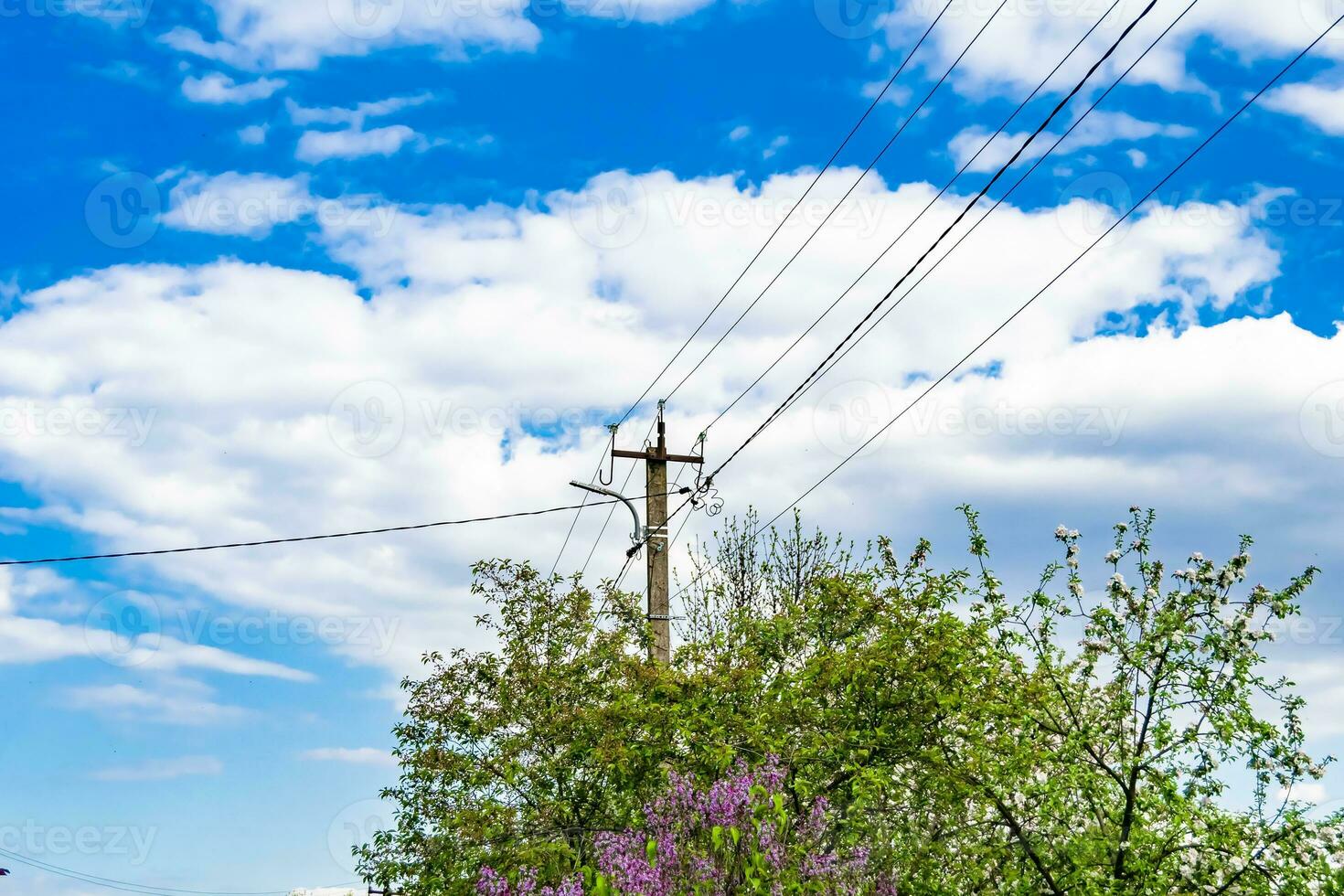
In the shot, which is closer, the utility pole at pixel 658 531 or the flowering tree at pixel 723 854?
the flowering tree at pixel 723 854

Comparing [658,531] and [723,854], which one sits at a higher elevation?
[658,531]

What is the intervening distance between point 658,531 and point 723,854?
848 cm

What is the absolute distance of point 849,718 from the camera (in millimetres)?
11891

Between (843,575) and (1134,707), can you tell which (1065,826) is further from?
(843,575)

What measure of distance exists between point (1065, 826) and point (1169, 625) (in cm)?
204

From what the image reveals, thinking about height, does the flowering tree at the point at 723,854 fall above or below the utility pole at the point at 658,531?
below

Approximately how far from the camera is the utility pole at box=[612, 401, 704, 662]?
15.2 m

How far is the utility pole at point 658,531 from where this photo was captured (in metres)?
15.2

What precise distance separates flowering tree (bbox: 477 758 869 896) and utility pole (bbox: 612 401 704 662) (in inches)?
188

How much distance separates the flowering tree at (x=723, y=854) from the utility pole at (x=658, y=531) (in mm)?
4767

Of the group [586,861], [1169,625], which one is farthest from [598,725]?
[1169,625]

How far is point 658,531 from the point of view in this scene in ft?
54.1

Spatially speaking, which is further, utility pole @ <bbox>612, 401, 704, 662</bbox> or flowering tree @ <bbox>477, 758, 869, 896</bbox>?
utility pole @ <bbox>612, 401, 704, 662</bbox>

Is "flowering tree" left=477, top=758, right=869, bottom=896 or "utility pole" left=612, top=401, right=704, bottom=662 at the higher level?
"utility pole" left=612, top=401, right=704, bottom=662
